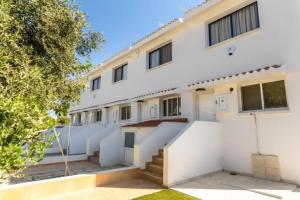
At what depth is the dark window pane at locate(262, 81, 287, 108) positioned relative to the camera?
10617 millimetres

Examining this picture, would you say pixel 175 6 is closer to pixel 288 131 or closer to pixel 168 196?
pixel 288 131

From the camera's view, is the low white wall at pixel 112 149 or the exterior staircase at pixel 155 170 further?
the low white wall at pixel 112 149

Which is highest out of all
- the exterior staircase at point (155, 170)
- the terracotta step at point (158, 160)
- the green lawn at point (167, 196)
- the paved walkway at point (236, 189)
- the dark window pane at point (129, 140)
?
the dark window pane at point (129, 140)

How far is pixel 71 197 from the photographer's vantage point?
346 inches

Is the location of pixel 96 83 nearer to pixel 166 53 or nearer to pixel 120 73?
pixel 120 73

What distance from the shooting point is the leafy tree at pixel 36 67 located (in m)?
5.41

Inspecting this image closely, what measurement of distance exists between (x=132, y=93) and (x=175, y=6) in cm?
995

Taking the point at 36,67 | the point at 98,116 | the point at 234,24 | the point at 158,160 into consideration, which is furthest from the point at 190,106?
the point at 98,116

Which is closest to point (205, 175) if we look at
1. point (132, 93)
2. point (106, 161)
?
point (106, 161)

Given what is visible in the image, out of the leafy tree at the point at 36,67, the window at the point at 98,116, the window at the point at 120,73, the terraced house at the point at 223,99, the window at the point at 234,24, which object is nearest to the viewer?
the leafy tree at the point at 36,67

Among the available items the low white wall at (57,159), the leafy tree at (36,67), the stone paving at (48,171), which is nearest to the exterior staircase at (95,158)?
the low white wall at (57,159)

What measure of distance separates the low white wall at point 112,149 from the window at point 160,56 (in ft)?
25.6

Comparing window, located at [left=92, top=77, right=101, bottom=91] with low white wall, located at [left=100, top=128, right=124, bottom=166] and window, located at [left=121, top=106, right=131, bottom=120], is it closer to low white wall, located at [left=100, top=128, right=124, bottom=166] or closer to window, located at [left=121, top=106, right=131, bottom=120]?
window, located at [left=121, top=106, right=131, bottom=120]

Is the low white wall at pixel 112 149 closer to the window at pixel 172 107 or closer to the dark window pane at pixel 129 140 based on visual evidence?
the dark window pane at pixel 129 140
